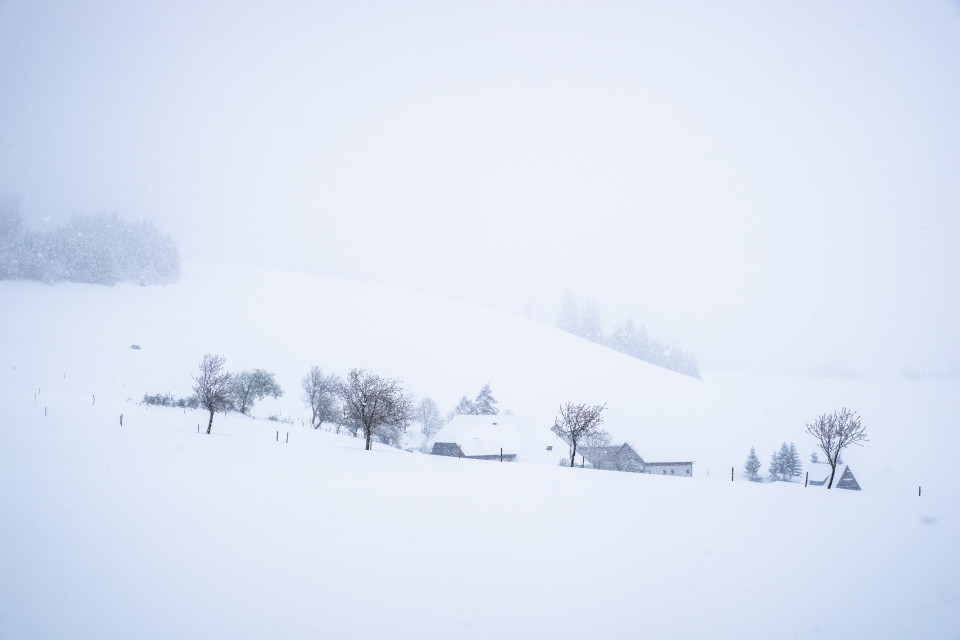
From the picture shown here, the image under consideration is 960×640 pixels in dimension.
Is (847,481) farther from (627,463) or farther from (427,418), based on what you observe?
(427,418)

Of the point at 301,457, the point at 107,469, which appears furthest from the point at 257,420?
the point at 107,469

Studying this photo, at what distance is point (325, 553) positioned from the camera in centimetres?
987

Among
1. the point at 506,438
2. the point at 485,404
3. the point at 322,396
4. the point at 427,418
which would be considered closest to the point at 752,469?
the point at 506,438

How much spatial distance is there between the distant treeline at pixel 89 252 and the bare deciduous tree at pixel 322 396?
5419 cm

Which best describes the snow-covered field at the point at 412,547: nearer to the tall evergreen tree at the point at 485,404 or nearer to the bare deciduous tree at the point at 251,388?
the bare deciduous tree at the point at 251,388

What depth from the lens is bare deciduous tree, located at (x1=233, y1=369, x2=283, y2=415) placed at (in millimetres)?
52656

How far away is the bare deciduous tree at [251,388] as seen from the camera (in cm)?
5266

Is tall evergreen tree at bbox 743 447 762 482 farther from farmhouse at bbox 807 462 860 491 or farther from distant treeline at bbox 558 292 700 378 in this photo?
distant treeline at bbox 558 292 700 378

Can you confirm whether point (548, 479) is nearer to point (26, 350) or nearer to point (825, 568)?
point (825, 568)

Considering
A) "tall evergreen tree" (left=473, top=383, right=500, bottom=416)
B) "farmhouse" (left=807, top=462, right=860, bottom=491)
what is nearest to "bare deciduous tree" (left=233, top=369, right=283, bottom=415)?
"tall evergreen tree" (left=473, top=383, right=500, bottom=416)

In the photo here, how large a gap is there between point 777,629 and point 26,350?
82102mm

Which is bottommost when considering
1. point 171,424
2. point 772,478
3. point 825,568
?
point 772,478

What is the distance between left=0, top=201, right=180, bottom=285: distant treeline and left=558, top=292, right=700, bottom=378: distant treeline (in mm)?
100915

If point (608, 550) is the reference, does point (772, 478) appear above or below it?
below
